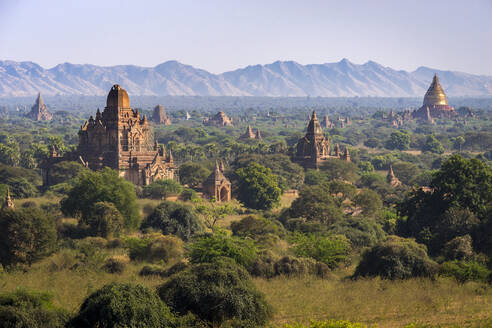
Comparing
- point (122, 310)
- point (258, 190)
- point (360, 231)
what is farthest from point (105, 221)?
point (122, 310)

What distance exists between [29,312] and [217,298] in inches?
272

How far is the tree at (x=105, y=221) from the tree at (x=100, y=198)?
109cm

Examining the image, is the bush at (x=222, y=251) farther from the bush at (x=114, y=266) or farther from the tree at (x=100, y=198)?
the tree at (x=100, y=198)

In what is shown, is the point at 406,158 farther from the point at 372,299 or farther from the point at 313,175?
the point at 372,299

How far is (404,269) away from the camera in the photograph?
32188 millimetres

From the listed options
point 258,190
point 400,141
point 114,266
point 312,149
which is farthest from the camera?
point 400,141

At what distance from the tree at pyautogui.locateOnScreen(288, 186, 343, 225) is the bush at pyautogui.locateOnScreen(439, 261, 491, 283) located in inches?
680

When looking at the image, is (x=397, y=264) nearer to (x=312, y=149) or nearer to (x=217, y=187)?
(x=217, y=187)

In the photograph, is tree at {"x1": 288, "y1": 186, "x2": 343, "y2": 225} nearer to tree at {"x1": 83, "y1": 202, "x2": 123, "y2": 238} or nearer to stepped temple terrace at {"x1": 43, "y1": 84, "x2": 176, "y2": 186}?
tree at {"x1": 83, "y1": 202, "x2": 123, "y2": 238}

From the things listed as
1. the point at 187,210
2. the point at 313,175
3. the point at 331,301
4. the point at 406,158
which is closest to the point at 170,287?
the point at 331,301

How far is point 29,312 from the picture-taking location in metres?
22.2

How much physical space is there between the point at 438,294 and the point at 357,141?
13263 centimetres

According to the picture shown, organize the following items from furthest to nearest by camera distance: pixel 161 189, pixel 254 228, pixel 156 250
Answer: pixel 161 189
pixel 254 228
pixel 156 250

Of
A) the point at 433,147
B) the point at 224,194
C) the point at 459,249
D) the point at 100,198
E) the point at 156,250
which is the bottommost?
the point at 224,194
